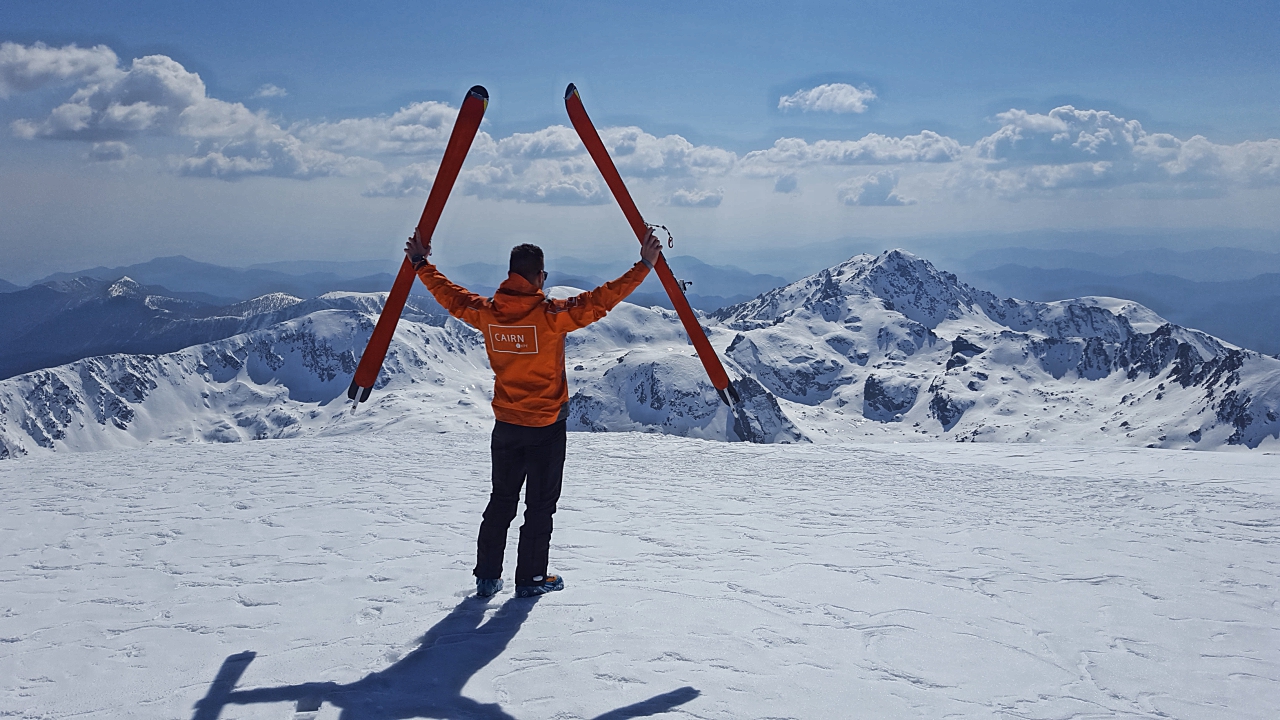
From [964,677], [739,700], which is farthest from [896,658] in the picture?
[739,700]

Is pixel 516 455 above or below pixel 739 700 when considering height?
above

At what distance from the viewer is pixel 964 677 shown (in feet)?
18.8

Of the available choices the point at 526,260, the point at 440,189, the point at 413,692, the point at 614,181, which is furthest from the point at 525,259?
the point at 413,692

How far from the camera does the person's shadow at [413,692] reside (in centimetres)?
496

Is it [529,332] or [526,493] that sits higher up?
[529,332]

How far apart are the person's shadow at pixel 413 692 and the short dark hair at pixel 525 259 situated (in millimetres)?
3053

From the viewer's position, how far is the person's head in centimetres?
660

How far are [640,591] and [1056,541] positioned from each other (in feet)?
20.7

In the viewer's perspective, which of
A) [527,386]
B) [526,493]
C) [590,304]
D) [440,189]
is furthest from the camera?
[440,189]

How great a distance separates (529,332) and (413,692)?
293cm

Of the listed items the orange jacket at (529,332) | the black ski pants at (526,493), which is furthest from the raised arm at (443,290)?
the black ski pants at (526,493)

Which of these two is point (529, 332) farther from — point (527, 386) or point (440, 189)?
point (440, 189)

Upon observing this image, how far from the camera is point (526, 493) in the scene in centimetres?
696

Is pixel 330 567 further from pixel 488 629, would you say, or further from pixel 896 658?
pixel 896 658
